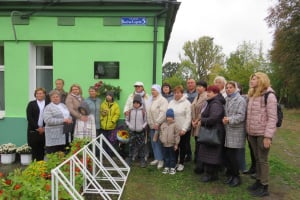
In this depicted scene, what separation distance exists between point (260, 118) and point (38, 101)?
399cm

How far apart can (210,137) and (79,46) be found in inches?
148

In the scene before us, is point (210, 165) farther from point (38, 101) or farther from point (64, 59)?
point (64, 59)

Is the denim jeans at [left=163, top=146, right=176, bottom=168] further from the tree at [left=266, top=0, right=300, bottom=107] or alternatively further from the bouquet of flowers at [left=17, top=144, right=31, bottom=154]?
the tree at [left=266, top=0, right=300, bottom=107]

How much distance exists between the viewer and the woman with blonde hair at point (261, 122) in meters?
4.60

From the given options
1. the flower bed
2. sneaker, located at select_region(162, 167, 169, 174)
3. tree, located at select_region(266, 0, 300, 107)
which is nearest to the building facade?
sneaker, located at select_region(162, 167, 169, 174)

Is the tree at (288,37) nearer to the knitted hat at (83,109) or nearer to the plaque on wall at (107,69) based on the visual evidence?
the plaque on wall at (107,69)

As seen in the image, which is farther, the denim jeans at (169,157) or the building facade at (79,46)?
the building facade at (79,46)

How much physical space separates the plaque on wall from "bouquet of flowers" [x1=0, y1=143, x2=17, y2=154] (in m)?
2.39

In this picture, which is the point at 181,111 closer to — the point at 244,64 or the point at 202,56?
the point at 244,64

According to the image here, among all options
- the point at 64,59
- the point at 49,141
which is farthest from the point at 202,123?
the point at 64,59

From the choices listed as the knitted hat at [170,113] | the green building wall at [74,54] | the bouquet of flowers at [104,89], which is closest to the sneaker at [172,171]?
the knitted hat at [170,113]

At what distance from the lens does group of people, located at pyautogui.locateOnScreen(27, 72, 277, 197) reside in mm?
4863

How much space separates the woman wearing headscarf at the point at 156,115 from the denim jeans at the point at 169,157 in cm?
29

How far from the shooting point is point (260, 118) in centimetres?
473
